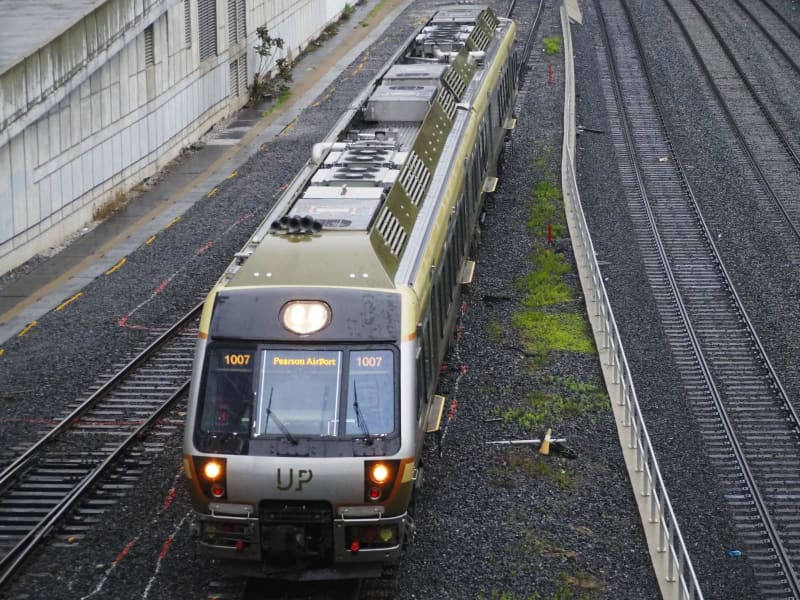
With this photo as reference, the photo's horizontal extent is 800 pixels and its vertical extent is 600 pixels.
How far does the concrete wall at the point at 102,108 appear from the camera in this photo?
24781 millimetres

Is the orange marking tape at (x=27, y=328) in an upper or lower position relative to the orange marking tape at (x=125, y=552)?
upper

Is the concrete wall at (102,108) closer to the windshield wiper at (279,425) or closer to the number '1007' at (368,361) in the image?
the windshield wiper at (279,425)

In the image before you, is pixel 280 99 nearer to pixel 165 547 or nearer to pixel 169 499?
pixel 169 499

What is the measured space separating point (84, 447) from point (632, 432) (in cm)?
755

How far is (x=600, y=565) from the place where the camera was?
1441cm

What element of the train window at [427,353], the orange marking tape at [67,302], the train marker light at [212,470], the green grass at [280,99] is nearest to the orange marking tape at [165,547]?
the train marker light at [212,470]

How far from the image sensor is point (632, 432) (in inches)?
682

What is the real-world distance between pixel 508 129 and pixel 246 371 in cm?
1860

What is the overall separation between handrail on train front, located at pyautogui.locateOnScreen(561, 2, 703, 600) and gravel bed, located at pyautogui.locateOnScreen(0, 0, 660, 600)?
180 mm

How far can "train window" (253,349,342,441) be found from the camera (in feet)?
42.9

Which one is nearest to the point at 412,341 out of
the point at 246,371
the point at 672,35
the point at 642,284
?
the point at 246,371

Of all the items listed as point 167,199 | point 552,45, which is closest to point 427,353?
point 167,199

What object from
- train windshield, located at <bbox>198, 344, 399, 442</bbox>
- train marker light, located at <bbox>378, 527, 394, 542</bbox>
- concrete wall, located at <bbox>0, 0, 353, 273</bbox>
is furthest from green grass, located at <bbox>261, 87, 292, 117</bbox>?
train marker light, located at <bbox>378, 527, 394, 542</bbox>

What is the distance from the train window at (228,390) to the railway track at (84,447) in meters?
3.13
